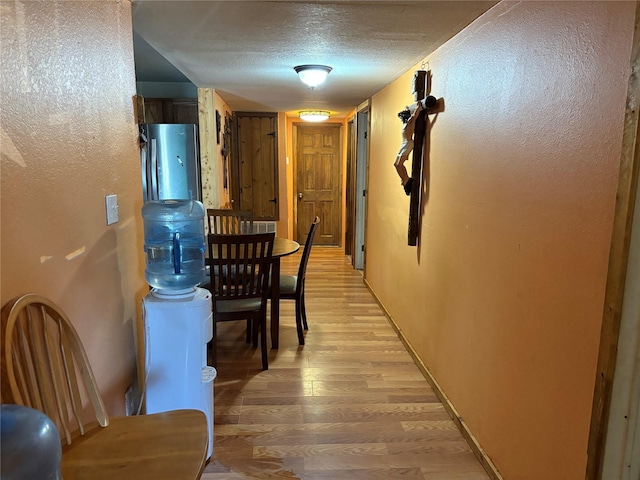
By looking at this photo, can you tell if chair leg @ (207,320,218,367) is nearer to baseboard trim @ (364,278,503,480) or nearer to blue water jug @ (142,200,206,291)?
blue water jug @ (142,200,206,291)

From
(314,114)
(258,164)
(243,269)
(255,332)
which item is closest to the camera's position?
(243,269)

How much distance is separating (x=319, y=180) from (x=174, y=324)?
5.59m

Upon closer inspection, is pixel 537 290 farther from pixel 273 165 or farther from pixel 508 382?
pixel 273 165

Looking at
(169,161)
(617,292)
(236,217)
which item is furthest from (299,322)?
(617,292)

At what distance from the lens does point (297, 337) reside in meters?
3.44

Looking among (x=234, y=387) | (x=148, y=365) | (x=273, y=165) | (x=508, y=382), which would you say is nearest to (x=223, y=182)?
(x=273, y=165)

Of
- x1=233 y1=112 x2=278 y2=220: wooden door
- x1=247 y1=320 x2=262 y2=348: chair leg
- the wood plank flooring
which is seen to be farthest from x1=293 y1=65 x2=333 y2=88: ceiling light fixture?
x1=233 y1=112 x2=278 y2=220: wooden door

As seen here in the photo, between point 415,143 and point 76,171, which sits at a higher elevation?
point 415,143

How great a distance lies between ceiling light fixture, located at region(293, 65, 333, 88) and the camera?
309 centimetres

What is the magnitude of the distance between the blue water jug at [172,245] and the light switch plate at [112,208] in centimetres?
21

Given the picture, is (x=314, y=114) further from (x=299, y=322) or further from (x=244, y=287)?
(x=244, y=287)

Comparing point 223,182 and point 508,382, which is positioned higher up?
point 223,182

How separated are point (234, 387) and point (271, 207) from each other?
4.22 m

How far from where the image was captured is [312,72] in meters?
3.12
